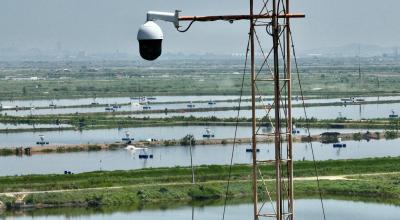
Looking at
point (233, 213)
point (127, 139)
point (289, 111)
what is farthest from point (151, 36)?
point (127, 139)

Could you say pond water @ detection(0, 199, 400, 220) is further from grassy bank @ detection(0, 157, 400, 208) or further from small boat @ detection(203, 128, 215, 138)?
small boat @ detection(203, 128, 215, 138)

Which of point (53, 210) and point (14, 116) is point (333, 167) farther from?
point (14, 116)

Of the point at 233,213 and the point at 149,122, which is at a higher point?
the point at 149,122

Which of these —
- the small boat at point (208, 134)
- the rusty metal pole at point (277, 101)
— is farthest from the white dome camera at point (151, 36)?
the small boat at point (208, 134)

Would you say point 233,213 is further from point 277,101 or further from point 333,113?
point 333,113

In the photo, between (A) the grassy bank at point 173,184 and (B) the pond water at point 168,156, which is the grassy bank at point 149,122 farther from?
(A) the grassy bank at point 173,184

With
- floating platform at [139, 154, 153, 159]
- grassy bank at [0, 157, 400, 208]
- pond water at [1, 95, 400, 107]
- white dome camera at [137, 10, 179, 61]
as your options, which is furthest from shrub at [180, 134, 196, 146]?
white dome camera at [137, 10, 179, 61]
